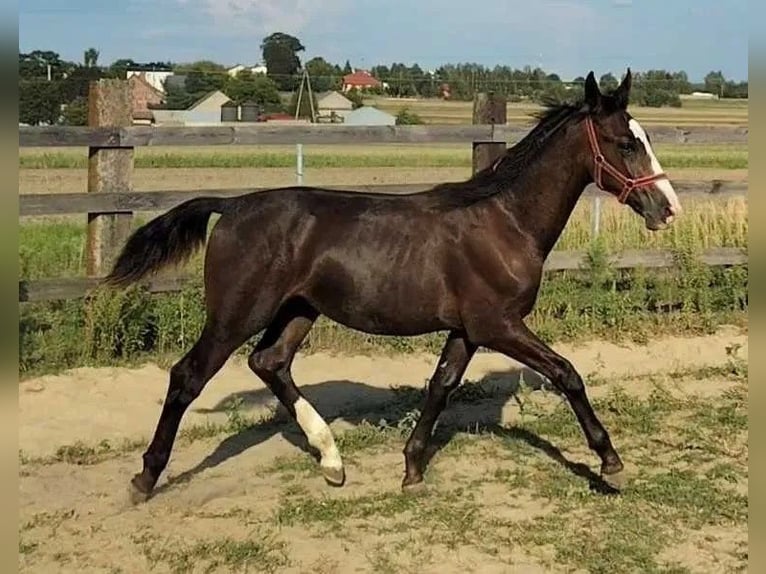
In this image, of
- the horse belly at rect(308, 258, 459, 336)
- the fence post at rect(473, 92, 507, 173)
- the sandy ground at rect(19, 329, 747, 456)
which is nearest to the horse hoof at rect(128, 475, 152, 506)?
the sandy ground at rect(19, 329, 747, 456)

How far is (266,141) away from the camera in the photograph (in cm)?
805

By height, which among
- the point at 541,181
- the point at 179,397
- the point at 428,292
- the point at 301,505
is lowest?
the point at 301,505

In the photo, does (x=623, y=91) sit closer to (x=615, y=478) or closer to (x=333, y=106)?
(x=615, y=478)

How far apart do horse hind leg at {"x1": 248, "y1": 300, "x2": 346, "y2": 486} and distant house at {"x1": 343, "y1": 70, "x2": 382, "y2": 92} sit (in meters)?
38.6

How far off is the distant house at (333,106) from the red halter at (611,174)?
2876 cm

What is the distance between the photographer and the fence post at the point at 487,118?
29.5ft

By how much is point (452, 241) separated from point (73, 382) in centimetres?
321

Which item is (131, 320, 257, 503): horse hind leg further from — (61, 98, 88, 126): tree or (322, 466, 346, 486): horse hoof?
(61, 98, 88, 126): tree

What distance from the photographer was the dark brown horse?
5.02 m

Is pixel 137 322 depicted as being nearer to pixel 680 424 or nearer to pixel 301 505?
pixel 301 505

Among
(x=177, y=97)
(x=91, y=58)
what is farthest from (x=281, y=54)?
(x=91, y=58)

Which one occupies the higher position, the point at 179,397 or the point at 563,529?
the point at 179,397

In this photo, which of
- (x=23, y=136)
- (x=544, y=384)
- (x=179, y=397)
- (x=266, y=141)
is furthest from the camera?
(x=266, y=141)

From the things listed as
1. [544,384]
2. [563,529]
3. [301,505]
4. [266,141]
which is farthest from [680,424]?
[266,141]
